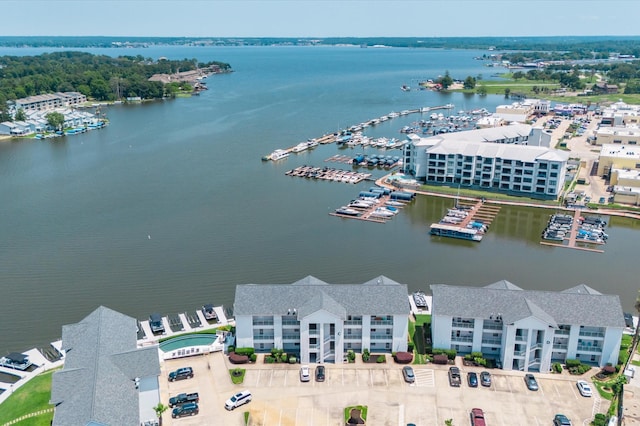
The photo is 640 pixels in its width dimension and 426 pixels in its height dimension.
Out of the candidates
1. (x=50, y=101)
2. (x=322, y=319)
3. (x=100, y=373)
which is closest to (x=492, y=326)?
(x=322, y=319)

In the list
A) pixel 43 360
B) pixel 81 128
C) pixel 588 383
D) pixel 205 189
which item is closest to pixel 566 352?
pixel 588 383

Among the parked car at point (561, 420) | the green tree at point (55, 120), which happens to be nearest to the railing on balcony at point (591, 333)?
the parked car at point (561, 420)

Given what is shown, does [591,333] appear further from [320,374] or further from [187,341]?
[187,341]

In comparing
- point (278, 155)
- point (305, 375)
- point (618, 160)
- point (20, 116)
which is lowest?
point (305, 375)

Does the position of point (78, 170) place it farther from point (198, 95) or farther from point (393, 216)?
point (198, 95)

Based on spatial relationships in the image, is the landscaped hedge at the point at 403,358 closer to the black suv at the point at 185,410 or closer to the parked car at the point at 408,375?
the parked car at the point at 408,375

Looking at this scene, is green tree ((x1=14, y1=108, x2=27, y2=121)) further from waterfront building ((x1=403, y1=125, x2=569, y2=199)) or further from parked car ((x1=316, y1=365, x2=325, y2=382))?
parked car ((x1=316, y1=365, x2=325, y2=382))
